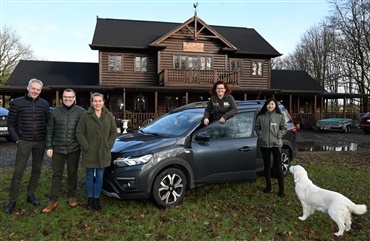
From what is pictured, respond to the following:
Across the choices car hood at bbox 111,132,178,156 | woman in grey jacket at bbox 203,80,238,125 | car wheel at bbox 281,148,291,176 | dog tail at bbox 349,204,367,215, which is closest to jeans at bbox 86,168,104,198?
car hood at bbox 111,132,178,156

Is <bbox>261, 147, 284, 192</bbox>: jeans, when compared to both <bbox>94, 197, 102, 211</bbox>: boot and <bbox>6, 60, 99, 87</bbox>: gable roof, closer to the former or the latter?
<bbox>94, 197, 102, 211</bbox>: boot

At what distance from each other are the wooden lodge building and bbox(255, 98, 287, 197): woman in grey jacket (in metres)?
13.9

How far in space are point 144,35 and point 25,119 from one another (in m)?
19.0

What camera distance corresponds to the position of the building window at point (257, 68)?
2336cm

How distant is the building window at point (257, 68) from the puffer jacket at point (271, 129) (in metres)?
18.8

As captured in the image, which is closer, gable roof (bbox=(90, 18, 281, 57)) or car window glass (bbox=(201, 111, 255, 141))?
car window glass (bbox=(201, 111, 255, 141))

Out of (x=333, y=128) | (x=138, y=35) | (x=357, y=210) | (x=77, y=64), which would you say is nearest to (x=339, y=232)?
(x=357, y=210)

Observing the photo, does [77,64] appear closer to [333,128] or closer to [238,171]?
[333,128]

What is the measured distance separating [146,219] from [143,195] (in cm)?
34

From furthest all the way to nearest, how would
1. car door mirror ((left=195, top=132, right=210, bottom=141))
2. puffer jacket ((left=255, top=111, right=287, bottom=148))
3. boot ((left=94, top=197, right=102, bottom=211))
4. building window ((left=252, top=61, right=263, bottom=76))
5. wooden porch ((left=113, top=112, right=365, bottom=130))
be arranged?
building window ((left=252, top=61, right=263, bottom=76)), wooden porch ((left=113, top=112, right=365, bottom=130)), puffer jacket ((left=255, top=111, right=287, bottom=148)), car door mirror ((left=195, top=132, right=210, bottom=141)), boot ((left=94, top=197, right=102, bottom=211))

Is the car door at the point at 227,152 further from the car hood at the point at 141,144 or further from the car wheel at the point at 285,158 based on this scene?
the car wheel at the point at 285,158

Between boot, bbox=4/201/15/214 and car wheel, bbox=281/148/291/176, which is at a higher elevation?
car wheel, bbox=281/148/291/176

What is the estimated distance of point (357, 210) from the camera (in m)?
3.61

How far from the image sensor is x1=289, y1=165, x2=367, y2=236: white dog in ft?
12.0
